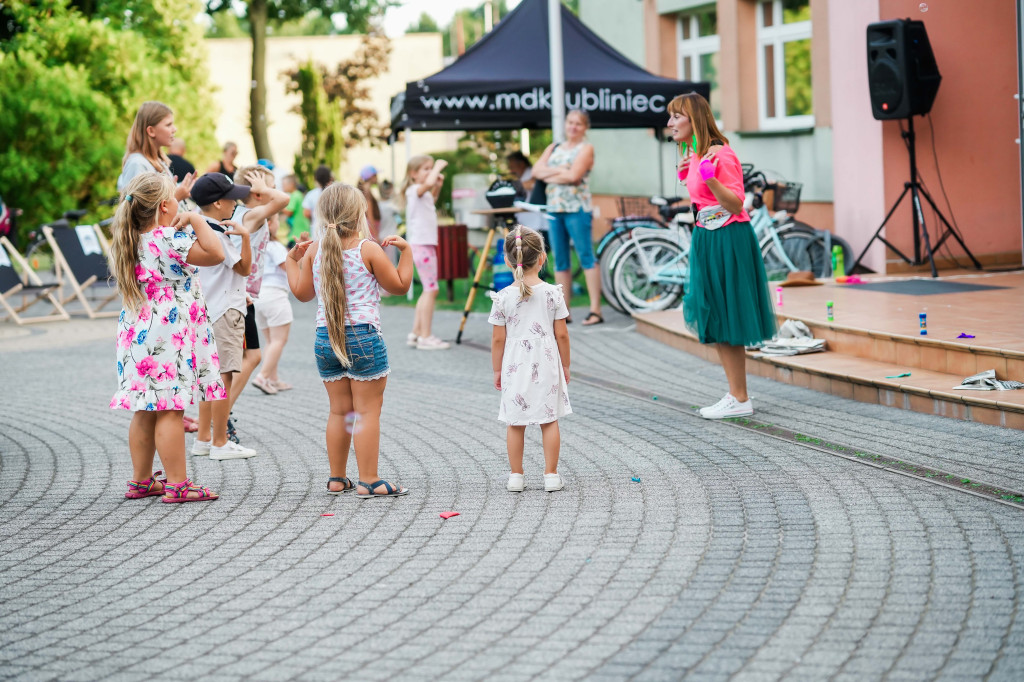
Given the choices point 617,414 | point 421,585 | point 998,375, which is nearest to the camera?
point 421,585

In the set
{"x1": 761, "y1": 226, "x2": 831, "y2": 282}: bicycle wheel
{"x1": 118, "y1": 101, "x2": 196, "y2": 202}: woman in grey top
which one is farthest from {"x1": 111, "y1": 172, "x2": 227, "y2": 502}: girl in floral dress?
{"x1": 761, "y1": 226, "x2": 831, "y2": 282}: bicycle wheel

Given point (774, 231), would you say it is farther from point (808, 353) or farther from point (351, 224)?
point (351, 224)

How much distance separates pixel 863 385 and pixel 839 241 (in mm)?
5040

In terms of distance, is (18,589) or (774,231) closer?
(18,589)

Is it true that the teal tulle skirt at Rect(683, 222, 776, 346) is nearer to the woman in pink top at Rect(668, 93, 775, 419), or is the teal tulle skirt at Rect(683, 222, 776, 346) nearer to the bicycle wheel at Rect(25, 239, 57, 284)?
the woman in pink top at Rect(668, 93, 775, 419)

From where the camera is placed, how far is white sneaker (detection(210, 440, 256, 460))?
22.7ft

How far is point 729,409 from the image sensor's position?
7480 millimetres

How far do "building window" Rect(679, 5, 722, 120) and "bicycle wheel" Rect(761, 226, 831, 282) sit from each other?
214 inches

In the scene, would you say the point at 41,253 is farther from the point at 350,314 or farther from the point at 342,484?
the point at 350,314

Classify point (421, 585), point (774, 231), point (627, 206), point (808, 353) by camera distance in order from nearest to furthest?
1. point (421, 585)
2. point (808, 353)
3. point (774, 231)
4. point (627, 206)

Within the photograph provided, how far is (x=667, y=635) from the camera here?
3.91 metres

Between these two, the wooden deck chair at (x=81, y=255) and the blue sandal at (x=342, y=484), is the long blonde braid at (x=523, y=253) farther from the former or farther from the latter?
the wooden deck chair at (x=81, y=255)

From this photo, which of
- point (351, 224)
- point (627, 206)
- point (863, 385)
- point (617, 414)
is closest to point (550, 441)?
point (351, 224)

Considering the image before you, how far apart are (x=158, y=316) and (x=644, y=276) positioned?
7.31 metres
